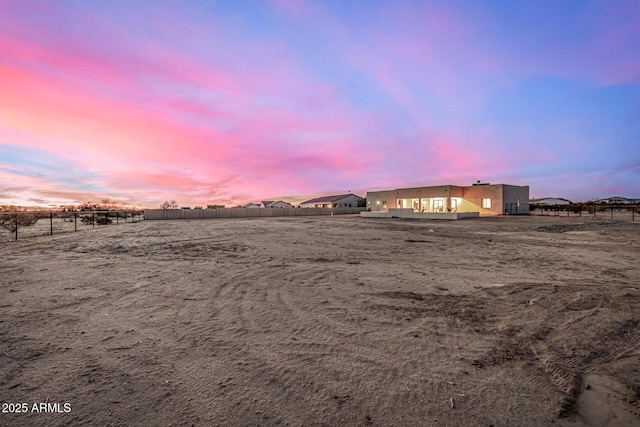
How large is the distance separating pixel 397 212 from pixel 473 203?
44.7 feet

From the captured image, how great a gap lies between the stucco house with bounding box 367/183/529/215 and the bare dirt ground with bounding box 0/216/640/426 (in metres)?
34.5

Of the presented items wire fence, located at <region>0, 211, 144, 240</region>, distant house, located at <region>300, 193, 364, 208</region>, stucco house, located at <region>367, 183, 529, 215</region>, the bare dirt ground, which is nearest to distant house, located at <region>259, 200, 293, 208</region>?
distant house, located at <region>300, 193, 364, 208</region>

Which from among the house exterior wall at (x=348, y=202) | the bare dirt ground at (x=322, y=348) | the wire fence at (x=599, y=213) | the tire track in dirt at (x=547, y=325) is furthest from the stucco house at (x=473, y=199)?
the bare dirt ground at (x=322, y=348)

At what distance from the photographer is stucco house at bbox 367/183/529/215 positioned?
127ft

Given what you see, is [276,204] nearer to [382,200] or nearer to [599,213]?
[382,200]

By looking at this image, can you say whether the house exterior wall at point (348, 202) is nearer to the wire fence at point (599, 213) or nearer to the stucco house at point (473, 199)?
the stucco house at point (473, 199)

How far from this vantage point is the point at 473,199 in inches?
1614

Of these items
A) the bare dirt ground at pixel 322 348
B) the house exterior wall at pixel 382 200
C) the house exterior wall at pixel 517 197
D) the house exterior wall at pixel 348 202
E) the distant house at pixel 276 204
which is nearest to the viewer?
the bare dirt ground at pixel 322 348

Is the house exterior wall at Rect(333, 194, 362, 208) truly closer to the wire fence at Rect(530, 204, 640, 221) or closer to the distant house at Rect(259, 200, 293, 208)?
the distant house at Rect(259, 200, 293, 208)

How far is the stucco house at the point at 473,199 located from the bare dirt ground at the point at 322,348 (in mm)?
34533

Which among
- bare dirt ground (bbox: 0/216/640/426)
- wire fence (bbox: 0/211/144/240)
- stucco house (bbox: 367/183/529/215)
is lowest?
bare dirt ground (bbox: 0/216/640/426)

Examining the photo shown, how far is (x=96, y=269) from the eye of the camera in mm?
6844

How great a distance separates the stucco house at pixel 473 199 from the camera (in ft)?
127

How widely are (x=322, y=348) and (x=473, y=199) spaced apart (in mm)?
44192
